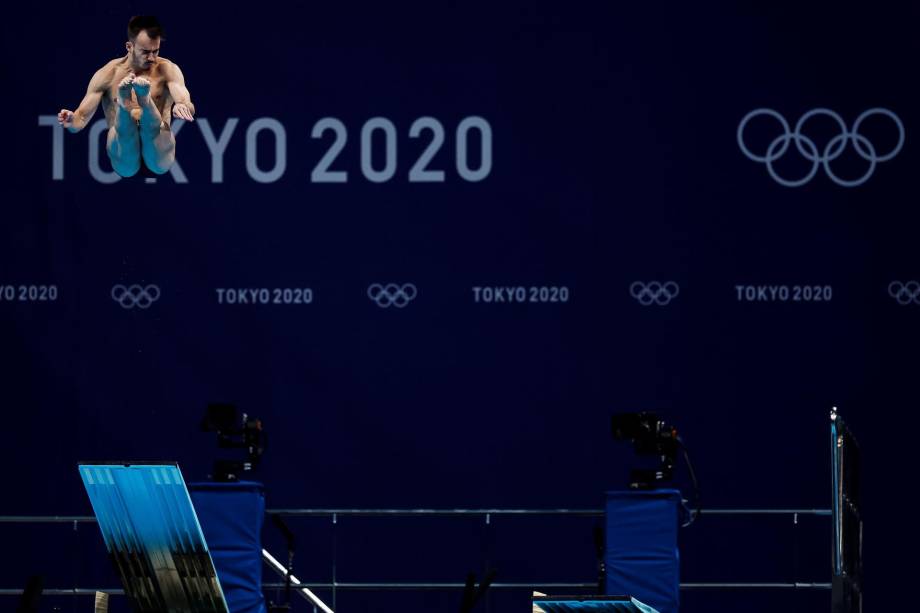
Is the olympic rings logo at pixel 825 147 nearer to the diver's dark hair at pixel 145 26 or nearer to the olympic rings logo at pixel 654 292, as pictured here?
the olympic rings logo at pixel 654 292

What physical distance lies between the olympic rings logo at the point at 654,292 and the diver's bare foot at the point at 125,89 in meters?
3.82

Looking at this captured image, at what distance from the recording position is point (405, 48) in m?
10.8

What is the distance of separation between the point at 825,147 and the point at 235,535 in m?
5.05

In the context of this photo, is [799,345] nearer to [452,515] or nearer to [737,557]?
[737,557]

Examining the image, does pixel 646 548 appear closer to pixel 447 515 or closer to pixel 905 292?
pixel 447 515

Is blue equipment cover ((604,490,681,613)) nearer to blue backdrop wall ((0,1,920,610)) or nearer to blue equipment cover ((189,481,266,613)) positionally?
blue equipment cover ((189,481,266,613))

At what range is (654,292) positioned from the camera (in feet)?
35.0

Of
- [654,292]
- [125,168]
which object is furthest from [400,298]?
[125,168]

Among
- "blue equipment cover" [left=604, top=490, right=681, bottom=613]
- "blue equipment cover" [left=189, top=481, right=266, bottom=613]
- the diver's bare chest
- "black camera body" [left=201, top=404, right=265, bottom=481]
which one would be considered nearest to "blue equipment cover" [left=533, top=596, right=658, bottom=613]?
"blue equipment cover" [left=604, top=490, right=681, bottom=613]

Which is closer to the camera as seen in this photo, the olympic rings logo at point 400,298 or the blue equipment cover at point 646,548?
the blue equipment cover at point 646,548

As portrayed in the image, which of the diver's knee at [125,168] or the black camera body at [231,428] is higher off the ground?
the diver's knee at [125,168]

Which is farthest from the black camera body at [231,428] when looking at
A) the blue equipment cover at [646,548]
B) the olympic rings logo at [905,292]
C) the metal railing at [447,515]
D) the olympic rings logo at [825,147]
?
the olympic rings logo at [905,292]

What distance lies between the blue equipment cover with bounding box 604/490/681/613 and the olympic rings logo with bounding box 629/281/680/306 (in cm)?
251

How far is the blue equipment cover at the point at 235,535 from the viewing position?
8.39 metres
